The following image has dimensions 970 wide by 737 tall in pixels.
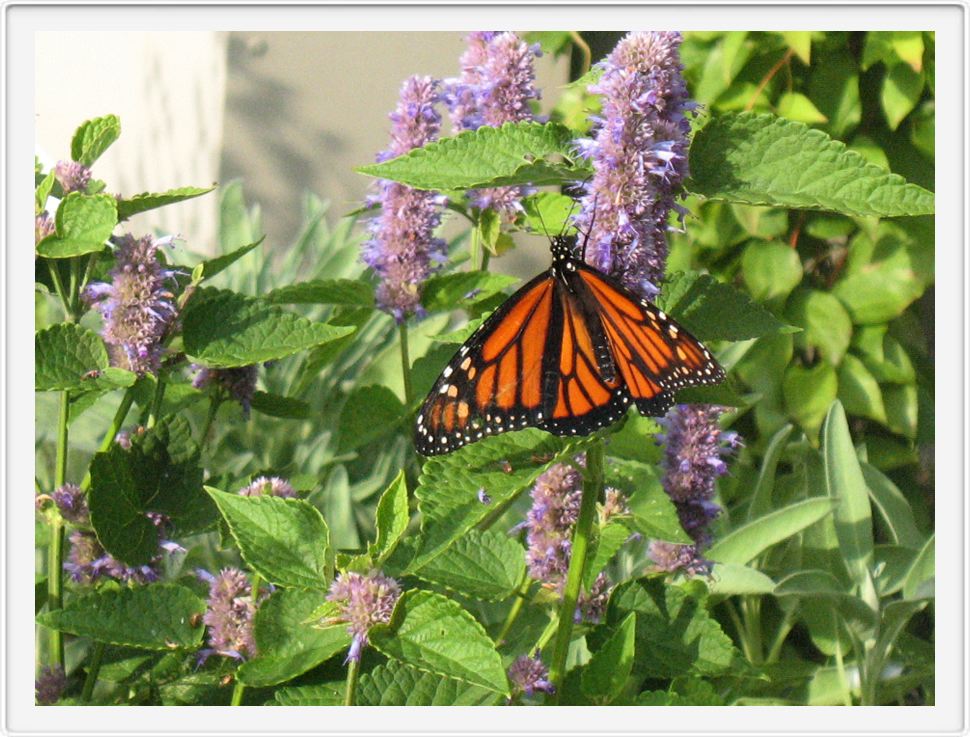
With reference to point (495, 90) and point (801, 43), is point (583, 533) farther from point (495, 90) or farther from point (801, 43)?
point (801, 43)

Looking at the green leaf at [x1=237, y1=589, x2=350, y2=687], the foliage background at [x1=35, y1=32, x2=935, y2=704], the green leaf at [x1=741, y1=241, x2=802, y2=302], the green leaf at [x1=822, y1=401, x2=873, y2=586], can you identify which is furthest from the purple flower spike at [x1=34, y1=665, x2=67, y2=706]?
the green leaf at [x1=741, y1=241, x2=802, y2=302]

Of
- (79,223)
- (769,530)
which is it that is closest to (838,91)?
(769,530)

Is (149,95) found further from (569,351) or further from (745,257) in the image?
(569,351)

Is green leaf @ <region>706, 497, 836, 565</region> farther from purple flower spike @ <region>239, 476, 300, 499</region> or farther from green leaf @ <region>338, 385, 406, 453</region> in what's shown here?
purple flower spike @ <region>239, 476, 300, 499</region>

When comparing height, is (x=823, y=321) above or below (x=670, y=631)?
above

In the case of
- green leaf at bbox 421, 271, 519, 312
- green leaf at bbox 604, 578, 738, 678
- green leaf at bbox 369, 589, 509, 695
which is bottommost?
green leaf at bbox 604, 578, 738, 678

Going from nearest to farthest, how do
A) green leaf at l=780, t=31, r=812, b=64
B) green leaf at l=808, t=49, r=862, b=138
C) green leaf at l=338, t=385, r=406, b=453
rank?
green leaf at l=338, t=385, r=406, b=453, green leaf at l=780, t=31, r=812, b=64, green leaf at l=808, t=49, r=862, b=138

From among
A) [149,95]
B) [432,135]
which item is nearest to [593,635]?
[432,135]
